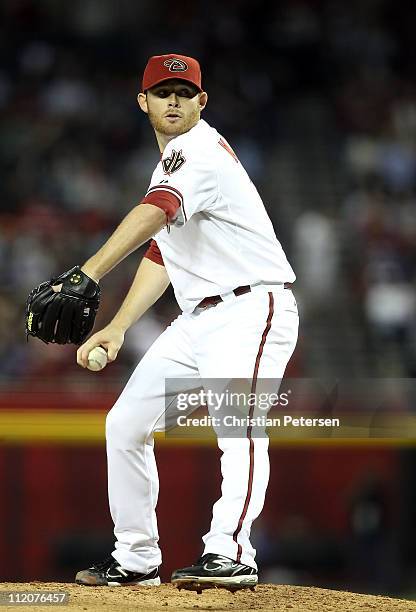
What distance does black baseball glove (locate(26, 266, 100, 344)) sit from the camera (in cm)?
317

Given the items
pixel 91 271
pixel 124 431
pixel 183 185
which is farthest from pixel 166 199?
pixel 124 431

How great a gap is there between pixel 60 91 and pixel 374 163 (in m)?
3.01

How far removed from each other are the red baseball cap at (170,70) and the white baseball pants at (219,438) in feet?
2.40

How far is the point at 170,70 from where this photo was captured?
138 inches

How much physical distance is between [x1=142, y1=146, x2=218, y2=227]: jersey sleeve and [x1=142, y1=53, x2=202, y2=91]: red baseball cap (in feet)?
0.94

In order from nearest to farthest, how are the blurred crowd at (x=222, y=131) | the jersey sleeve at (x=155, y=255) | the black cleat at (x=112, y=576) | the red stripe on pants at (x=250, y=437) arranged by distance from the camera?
the red stripe on pants at (x=250, y=437) → the black cleat at (x=112, y=576) → the jersey sleeve at (x=155, y=255) → the blurred crowd at (x=222, y=131)

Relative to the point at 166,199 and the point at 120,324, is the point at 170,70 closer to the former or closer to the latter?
the point at 166,199

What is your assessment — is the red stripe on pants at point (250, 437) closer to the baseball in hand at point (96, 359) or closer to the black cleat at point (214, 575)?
the black cleat at point (214, 575)

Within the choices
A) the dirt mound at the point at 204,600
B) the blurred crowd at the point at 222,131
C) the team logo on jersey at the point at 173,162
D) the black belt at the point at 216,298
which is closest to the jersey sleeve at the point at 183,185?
the team logo on jersey at the point at 173,162

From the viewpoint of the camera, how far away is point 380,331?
826cm

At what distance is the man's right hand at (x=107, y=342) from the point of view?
11.5 feet

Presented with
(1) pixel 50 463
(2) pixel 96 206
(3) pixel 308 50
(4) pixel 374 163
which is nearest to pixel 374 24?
(3) pixel 308 50

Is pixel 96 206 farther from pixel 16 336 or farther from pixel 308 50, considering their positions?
pixel 308 50

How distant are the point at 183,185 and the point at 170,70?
0.47 meters
